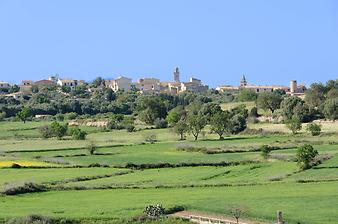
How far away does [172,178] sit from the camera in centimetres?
5991

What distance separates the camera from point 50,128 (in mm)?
104438

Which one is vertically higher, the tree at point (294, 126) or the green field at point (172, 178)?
the tree at point (294, 126)

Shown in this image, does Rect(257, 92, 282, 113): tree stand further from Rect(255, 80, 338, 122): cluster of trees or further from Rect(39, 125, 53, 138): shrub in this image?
Rect(39, 125, 53, 138): shrub

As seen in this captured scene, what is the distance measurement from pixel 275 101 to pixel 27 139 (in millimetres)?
43961

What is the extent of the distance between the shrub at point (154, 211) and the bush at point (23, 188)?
14186 mm

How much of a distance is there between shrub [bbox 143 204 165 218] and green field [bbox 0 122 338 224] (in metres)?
0.71

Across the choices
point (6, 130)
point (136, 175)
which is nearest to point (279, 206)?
point (136, 175)

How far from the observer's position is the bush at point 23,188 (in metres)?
53.3

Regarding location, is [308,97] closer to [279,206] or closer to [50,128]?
[50,128]

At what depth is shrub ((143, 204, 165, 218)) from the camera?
4197 cm

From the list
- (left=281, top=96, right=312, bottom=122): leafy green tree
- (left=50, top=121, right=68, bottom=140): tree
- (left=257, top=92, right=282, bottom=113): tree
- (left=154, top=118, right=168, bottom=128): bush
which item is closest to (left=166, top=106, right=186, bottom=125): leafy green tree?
(left=154, top=118, right=168, bottom=128): bush

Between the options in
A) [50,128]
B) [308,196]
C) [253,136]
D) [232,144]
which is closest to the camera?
[308,196]

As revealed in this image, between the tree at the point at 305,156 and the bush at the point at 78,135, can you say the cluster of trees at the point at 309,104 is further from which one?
the tree at the point at 305,156

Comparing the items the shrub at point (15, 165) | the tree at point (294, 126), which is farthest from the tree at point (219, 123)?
the shrub at point (15, 165)
